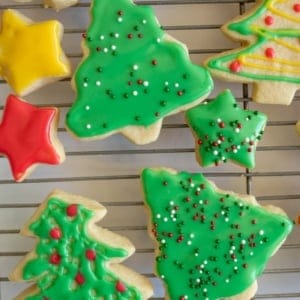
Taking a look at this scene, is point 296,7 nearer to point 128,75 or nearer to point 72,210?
point 128,75

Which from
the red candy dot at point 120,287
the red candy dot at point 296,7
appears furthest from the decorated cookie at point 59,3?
the red candy dot at point 120,287

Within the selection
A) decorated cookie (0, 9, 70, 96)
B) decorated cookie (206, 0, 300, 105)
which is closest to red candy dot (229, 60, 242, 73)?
decorated cookie (206, 0, 300, 105)

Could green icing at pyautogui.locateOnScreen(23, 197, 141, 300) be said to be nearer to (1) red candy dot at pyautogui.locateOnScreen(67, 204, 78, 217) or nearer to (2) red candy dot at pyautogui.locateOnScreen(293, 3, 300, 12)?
(1) red candy dot at pyautogui.locateOnScreen(67, 204, 78, 217)

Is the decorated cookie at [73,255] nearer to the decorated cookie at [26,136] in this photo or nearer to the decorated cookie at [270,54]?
the decorated cookie at [26,136]

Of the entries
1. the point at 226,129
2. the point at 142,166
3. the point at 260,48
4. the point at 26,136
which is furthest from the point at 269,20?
the point at 26,136

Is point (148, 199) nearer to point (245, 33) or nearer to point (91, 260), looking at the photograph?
point (91, 260)
